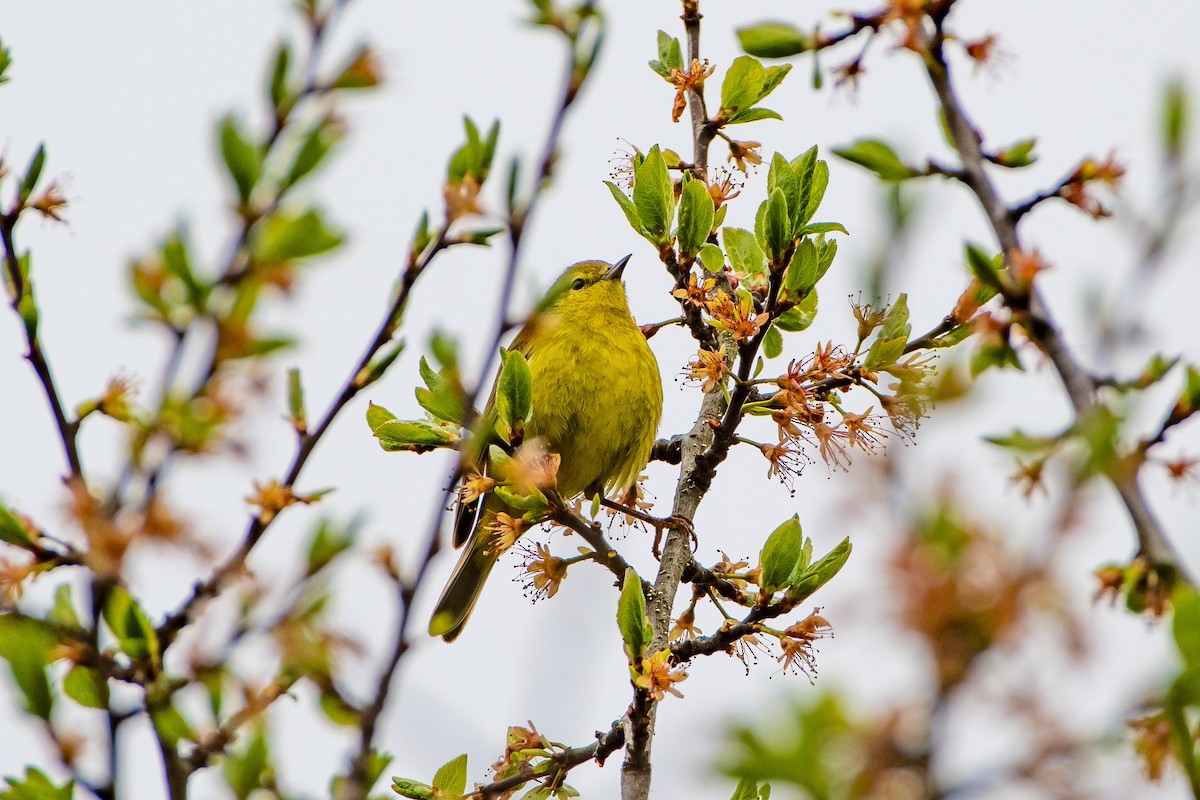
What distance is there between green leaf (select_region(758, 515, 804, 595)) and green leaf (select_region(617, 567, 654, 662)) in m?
0.60

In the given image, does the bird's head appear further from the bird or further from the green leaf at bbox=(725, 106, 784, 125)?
the green leaf at bbox=(725, 106, 784, 125)

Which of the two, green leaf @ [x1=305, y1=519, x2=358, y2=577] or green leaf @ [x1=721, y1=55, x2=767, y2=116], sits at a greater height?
green leaf @ [x1=721, y1=55, x2=767, y2=116]

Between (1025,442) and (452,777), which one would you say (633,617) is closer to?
(452,777)

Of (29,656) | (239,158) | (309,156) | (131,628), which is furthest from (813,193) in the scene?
(29,656)

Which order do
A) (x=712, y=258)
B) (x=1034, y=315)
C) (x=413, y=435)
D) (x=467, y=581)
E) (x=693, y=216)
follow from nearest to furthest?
(x=1034, y=315) → (x=693, y=216) → (x=413, y=435) → (x=712, y=258) → (x=467, y=581)

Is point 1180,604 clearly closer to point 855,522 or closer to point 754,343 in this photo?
point 855,522

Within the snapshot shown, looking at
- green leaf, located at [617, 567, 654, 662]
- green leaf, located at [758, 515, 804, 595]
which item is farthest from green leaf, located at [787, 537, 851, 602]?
green leaf, located at [617, 567, 654, 662]

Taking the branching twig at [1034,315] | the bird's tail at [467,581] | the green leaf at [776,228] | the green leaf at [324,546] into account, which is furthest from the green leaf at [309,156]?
the bird's tail at [467,581]

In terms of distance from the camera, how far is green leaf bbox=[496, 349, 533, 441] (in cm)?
329

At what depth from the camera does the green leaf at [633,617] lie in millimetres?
3209

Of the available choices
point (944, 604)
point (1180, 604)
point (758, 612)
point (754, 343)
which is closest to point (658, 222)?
point (754, 343)

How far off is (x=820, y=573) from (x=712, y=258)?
1305 millimetres

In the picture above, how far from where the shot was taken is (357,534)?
217 centimetres

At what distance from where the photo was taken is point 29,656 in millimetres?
2086
